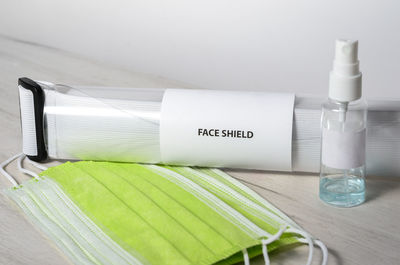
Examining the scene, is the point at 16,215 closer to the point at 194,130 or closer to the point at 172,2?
the point at 194,130

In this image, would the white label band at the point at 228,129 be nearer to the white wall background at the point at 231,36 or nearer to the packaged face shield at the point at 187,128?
the packaged face shield at the point at 187,128

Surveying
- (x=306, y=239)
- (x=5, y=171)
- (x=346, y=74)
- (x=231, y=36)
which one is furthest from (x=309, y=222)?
(x=231, y=36)

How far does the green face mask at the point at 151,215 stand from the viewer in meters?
0.63

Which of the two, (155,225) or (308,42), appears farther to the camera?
(308,42)

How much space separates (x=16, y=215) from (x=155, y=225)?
0.53ft

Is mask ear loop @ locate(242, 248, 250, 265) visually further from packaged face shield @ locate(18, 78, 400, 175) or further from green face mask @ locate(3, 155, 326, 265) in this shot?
packaged face shield @ locate(18, 78, 400, 175)

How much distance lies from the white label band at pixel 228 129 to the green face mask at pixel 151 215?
28mm

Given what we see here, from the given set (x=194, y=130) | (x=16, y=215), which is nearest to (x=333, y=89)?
(x=194, y=130)

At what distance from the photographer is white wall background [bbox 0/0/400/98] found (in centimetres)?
100

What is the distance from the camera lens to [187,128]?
77cm

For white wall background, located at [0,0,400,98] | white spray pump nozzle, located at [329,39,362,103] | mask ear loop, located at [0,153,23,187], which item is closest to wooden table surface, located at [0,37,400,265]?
mask ear loop, located at [0,153,23,187]

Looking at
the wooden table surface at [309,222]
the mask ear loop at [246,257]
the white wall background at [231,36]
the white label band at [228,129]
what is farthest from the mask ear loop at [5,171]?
the white wall background at [231,36]

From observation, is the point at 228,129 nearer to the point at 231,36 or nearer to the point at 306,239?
the point at 306,239

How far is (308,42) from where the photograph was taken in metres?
1.06
